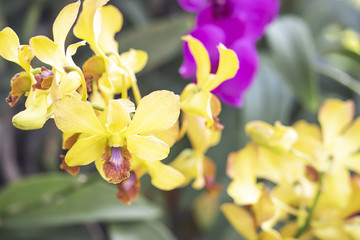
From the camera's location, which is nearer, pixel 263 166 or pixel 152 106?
pixel 152 106

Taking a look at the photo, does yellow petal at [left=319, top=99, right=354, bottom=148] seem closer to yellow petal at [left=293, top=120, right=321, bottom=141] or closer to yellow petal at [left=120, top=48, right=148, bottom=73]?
yellow petal at [left=293, top=120, right=321, bottom=141]

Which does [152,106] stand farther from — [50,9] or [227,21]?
[50,9]

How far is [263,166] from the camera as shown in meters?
0.55

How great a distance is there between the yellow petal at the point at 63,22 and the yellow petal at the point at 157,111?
89mm

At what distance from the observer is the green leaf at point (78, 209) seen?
64 centimetres

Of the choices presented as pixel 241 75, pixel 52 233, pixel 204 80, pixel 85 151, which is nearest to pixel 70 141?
pixel 85 151

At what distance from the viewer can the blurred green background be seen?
654 millimetres

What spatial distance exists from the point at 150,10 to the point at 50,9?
0.25 m

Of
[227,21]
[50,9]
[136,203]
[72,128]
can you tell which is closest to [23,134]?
[50,9]

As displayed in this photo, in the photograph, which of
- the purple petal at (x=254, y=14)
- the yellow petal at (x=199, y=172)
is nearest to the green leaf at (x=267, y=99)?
the purple petal at (x=254, y=14)

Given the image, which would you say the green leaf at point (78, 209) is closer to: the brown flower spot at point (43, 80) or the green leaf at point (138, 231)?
the green leaf at point (138, 231)

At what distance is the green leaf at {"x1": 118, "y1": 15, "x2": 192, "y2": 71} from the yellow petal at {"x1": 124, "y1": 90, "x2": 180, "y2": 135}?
497 mm

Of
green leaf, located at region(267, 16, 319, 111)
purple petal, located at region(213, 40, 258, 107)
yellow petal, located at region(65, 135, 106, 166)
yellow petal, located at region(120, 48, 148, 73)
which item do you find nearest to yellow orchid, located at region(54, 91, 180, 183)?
yellow petal, located at region(65, 135, 106, 166)

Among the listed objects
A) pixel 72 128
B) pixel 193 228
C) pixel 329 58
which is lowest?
pixel 193 228
